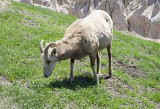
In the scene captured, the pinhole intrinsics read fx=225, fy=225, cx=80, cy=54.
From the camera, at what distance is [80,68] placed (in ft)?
31.2

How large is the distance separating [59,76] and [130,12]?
18519 mm

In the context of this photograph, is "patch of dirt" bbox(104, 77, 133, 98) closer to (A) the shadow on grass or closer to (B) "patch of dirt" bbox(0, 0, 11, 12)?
(A) the shadow on grass

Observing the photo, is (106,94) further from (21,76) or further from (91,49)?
(21,76)

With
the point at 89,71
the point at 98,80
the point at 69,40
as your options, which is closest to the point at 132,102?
the point at 98,80

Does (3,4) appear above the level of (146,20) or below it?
above

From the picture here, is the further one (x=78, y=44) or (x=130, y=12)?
(x=130, y=12)

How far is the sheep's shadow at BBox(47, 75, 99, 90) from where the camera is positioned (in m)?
7.70

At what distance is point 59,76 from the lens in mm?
8461

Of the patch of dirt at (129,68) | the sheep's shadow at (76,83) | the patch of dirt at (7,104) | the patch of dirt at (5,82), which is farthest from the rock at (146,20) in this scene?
the patch of dirt at (7,104)

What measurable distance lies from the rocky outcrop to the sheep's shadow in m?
15.9

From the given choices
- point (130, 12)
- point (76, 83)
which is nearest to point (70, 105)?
point (76, 83)

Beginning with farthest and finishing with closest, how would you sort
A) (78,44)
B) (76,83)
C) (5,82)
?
(76,83) < (78,44) < (5,82)

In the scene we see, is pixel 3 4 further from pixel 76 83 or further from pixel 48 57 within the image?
pixel 48 57

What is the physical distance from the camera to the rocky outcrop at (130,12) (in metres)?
23.1
